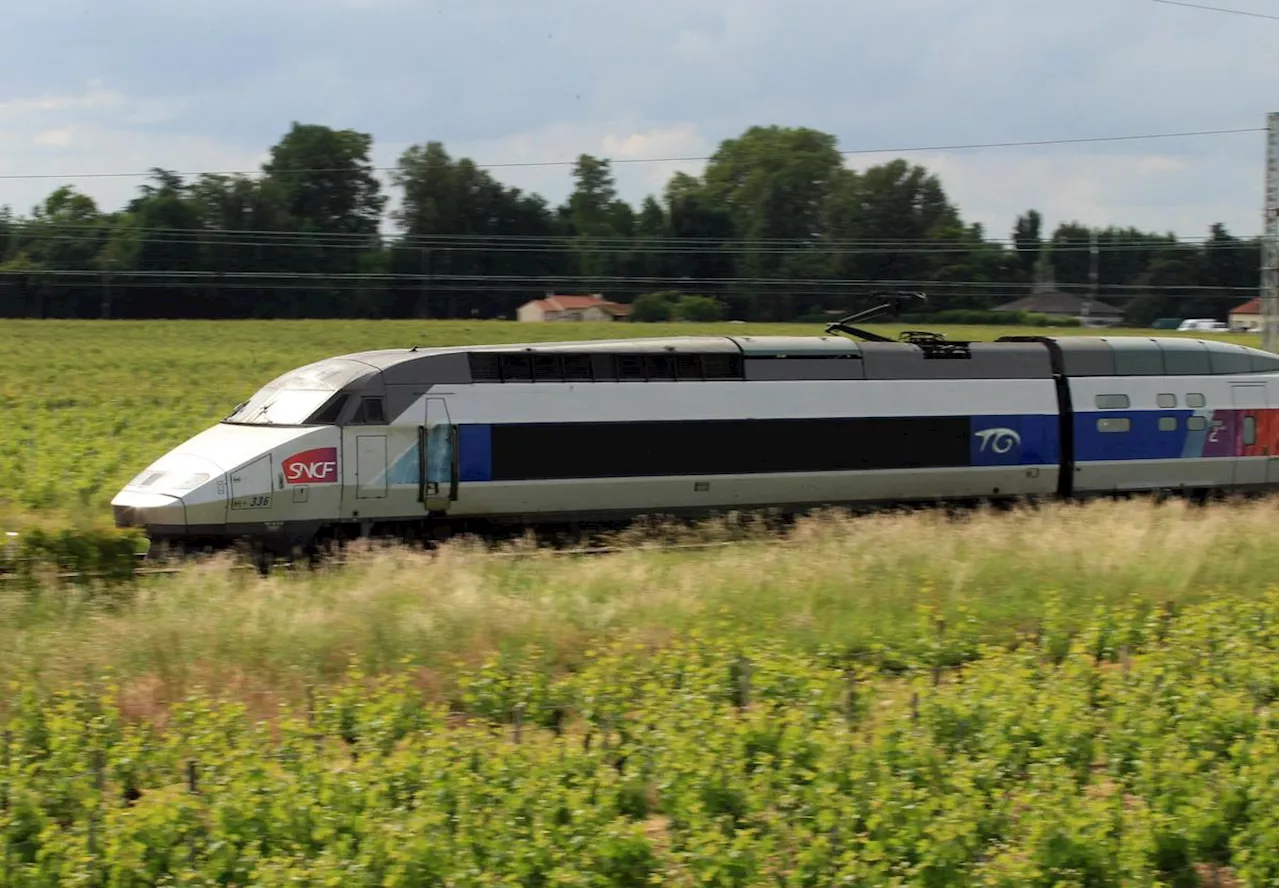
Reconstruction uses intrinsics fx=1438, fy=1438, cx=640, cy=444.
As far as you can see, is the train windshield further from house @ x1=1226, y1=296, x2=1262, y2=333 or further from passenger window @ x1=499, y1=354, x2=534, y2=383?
house @ x1=1226, y1=296, x2=1262, y2=333

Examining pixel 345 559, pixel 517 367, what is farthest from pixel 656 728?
pixel 517 367

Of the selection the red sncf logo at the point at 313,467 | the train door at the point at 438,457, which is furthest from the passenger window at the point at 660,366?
the red sncf logo at the point at 313,467

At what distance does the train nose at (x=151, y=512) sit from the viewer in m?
15.3

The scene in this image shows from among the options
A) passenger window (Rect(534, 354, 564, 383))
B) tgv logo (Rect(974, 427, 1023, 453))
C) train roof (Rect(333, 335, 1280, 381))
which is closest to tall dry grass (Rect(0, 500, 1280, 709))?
passenger window (Rect(534, 354, 564, 383))

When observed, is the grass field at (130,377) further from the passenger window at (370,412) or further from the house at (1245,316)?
the house at (1245,316)

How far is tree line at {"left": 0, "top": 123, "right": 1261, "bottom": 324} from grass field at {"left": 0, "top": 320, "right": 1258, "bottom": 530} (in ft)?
11.2

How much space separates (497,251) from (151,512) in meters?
51.9

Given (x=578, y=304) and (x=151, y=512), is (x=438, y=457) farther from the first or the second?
(x=578, y=304)

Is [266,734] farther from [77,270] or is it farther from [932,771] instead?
[77,270]

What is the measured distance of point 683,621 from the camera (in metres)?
11.9

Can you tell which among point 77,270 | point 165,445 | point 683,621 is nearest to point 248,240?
point 77,270

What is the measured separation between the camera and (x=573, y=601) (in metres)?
12.4

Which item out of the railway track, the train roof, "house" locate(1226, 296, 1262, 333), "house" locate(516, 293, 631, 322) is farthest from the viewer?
"house" locate(1226, 296, 1262, 333)

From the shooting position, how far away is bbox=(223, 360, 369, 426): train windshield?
16297 mm
